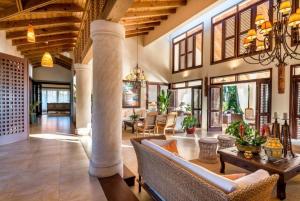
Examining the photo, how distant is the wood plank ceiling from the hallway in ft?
10.1

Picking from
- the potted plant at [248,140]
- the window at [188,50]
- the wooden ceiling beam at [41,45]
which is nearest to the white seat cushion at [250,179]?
the potted plant at [248,140]

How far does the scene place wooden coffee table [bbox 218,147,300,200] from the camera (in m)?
2.70

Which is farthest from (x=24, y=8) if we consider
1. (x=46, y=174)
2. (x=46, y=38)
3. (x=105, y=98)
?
(x=46, y=174)

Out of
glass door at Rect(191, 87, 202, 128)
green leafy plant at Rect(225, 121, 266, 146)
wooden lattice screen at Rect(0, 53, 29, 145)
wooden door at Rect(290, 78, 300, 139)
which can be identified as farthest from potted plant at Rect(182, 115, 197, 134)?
wooden lattice screen at Rect(0, 53, 29, 145)

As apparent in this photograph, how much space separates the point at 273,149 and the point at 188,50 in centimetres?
796

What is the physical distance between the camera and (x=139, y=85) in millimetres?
10547

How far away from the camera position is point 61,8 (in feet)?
14.1

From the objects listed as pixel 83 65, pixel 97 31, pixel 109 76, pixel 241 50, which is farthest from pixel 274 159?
pixel 83 65

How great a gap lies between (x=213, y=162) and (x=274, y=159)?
136 cm

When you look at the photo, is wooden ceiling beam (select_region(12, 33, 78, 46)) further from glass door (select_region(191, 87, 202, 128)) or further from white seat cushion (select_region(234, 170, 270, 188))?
white seat cushion (select_region(234, 170, 270, 188))

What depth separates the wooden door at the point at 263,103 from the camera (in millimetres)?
6465

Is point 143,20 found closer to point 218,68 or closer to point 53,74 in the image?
point 218,68

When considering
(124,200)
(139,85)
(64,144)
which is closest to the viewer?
(124,200)

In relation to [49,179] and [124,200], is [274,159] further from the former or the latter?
[49,179]
